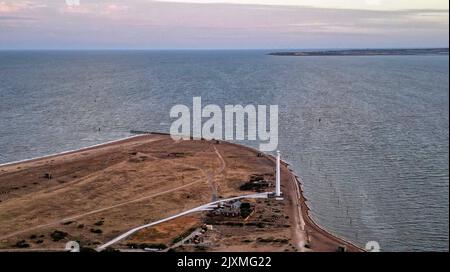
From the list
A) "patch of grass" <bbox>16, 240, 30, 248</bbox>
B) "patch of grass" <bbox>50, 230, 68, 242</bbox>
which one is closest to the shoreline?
"patch of grass" <bbox>50, 230, 68, 242</bbox>

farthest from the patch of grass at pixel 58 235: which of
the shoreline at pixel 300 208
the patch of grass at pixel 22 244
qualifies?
the shoreline at pixel 300 208

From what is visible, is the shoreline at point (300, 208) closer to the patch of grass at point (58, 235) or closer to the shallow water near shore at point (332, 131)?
the shallow water near shore at point (332, 131)

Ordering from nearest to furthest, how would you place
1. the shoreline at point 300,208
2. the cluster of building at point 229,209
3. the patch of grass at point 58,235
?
1. the patch of grass at point 58,235
2. the shoreline at point 300,208
3. the cluster of building at point 229,209

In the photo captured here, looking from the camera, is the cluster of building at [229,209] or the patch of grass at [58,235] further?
the cluster of building at [229,209]

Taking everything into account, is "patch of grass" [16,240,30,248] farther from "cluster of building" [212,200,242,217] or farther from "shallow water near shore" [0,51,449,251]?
"shallow water near shore" [0,51,449,251]

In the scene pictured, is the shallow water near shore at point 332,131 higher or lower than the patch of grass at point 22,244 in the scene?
higher

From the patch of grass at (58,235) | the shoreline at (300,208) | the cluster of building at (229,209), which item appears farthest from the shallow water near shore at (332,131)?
the patch of grass at (58,235)

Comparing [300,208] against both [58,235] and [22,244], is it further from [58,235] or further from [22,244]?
[22,244]

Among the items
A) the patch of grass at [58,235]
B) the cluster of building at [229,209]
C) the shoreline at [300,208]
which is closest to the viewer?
the patch of grass at [58,235]

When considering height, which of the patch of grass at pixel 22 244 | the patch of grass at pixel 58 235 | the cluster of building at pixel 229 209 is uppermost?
the cluster of building at pixel 229 209
